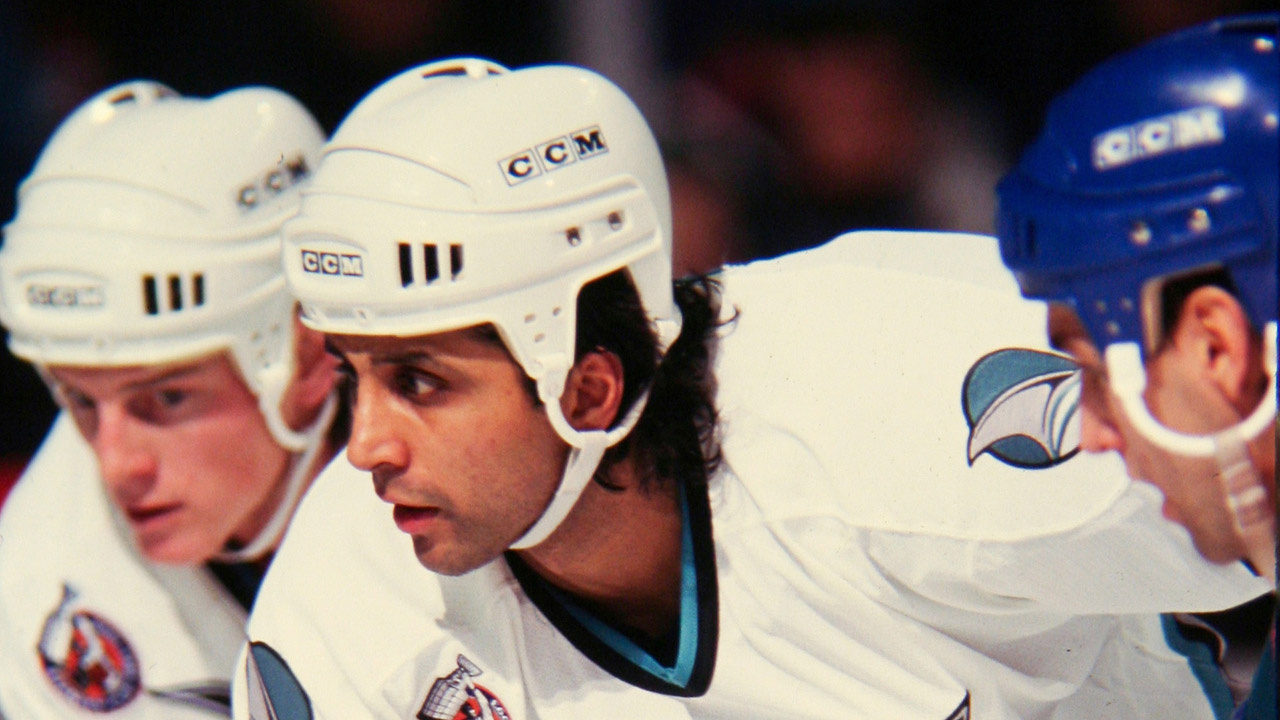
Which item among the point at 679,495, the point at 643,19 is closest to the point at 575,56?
the point at 643,19

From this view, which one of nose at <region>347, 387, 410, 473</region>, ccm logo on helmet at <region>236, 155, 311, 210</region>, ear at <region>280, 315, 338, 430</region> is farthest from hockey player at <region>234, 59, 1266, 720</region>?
ccm logo on helmet at <region>236, 155, 311, 210</region>

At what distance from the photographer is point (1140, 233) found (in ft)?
4.24

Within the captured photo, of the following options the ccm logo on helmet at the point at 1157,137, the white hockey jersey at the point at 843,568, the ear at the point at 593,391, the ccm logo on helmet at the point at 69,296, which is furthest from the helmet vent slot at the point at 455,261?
the ccm logo on helmet at the point at 69,296

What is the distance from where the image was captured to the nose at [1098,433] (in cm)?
147

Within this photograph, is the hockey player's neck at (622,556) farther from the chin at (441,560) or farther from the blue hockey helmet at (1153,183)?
the blue hockey helmet at (1153,183)

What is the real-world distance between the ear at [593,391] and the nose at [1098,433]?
577 mm

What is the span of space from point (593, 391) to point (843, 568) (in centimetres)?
37

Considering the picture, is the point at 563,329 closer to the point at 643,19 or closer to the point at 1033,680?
the point at 1033,680

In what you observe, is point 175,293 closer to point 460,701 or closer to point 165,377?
point 165,377

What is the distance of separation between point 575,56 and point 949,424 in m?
1.88

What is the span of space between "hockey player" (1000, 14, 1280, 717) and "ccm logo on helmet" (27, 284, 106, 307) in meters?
1.39

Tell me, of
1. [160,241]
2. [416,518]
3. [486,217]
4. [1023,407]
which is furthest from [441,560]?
[160,241]

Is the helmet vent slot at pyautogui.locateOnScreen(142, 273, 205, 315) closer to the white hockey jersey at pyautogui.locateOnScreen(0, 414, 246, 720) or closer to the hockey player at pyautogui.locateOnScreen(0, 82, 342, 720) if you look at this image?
the hockey player at pyautogui.locateOnScreen(0, 82, 342, 720)

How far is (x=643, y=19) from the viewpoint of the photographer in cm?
336
